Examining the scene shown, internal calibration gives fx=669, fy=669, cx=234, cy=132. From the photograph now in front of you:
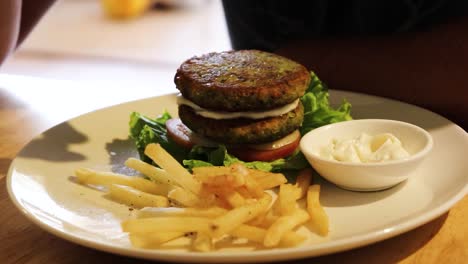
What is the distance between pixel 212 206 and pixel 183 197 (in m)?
0.08

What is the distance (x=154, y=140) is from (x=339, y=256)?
0.67 metres

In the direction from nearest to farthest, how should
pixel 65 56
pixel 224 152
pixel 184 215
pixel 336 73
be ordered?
pixel 184 215
pixel 224 152
pixel 336 73
pixel 65 56

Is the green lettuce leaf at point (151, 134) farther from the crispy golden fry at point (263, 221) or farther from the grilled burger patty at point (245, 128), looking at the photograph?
the crispy golden fry at point (263, 221)

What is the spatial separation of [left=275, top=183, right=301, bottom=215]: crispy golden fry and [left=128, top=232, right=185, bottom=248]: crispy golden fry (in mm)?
205

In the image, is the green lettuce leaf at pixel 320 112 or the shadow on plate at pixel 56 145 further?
the green lettuce leaf at pixel 320 112

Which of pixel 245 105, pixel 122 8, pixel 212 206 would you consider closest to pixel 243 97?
pixel 245 105

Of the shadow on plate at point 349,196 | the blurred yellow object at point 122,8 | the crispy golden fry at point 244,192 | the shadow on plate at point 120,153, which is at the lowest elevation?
the blurred yellow object at point 122,8

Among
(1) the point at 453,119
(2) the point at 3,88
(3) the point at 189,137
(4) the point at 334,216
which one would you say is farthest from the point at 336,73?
(2) the point at 3,88

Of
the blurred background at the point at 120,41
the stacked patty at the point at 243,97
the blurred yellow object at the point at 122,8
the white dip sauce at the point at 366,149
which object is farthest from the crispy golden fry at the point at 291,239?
the blurred yellow object at the point at 122,8

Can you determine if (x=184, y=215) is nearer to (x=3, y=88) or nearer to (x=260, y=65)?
(x=260, y=65)

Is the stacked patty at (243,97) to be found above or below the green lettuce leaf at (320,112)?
above

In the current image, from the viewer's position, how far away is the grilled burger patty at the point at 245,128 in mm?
1513

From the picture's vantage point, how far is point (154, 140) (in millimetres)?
1691

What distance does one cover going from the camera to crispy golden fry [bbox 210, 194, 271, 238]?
1086 mm
